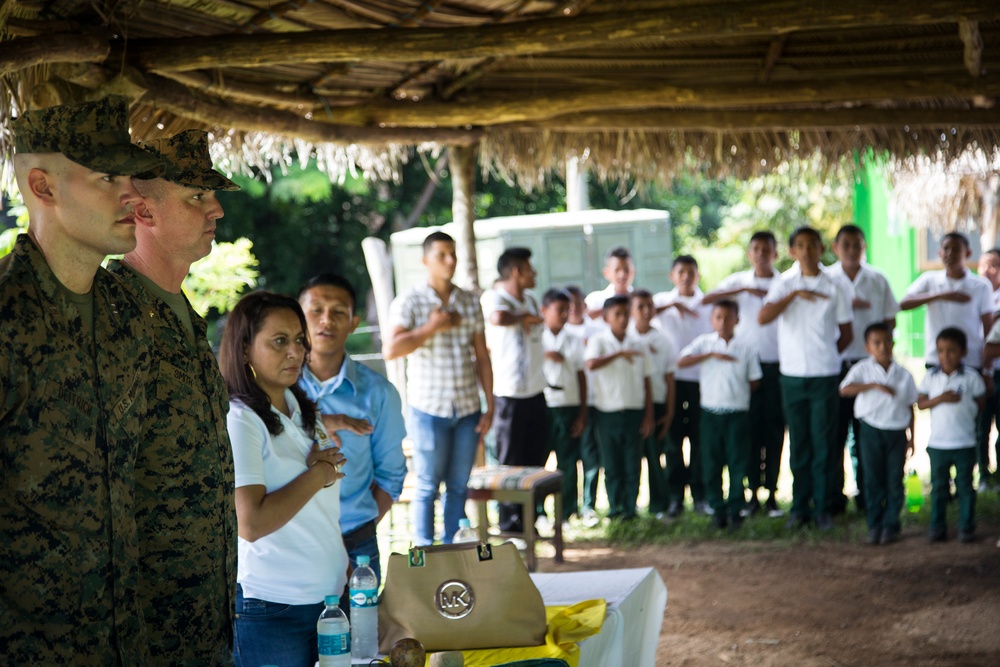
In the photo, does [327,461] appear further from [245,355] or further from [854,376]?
[854,376]

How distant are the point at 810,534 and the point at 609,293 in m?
2.55

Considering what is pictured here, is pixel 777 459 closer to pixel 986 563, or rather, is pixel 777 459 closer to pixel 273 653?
pixel 986 563

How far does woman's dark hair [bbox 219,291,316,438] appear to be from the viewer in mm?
2777

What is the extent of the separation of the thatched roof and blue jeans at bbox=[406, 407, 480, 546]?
1.80 meters

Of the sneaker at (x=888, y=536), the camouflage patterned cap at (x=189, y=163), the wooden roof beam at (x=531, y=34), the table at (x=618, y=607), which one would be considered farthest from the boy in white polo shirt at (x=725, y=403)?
the camouflage patterned cap at (x=189, y=163)

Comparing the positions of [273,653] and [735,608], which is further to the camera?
[735,608]

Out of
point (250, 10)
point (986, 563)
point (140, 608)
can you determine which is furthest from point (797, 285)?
point (140, 608)

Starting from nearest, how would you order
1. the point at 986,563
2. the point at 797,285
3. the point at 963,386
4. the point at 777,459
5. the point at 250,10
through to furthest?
the point at 250,10 → the point at 986,563 → the point at 963,386 → the point at 797,285 → the point at 777,459

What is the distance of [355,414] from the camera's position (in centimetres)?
361

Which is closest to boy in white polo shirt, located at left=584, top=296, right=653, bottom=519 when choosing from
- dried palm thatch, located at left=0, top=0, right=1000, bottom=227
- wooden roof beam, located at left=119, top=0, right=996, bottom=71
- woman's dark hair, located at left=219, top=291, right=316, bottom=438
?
dried palm thatch, located at left=0, top=0, right=1000, bottom=227

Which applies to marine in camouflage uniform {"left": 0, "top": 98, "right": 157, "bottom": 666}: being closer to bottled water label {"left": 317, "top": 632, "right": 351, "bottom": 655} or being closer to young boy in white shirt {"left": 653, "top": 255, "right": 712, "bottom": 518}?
bottled water label {"left": 317, "top": 632, "right": 351, "bottom": 655}

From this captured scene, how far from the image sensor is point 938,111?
23.5 feet

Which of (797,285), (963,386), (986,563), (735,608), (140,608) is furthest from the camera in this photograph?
(797,285)

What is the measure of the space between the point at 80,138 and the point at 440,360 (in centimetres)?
465
